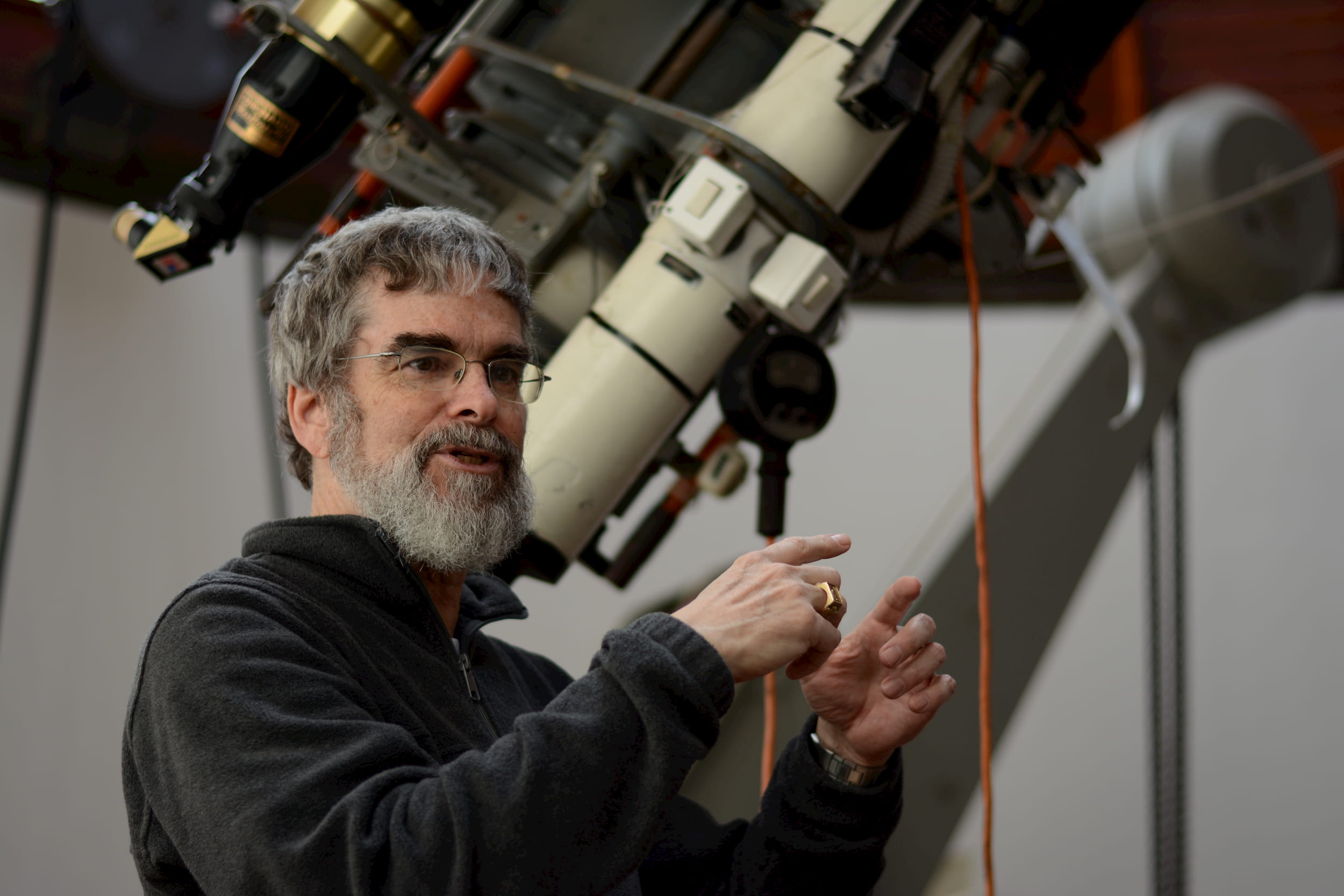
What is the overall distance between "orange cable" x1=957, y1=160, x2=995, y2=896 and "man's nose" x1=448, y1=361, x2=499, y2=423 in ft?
1.69

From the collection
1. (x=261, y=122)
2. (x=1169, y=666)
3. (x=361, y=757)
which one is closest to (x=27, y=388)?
(x=261, y=122)

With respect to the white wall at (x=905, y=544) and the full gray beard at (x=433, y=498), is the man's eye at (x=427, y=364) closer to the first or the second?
the full gray beard at (x=433, y=498)

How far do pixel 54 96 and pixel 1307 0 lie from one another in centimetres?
318

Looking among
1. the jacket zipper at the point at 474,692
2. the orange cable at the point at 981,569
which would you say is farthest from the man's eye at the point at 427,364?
the orange cable at the point at 981,569

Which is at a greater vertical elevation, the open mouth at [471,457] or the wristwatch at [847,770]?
the open mouth at [471,457]

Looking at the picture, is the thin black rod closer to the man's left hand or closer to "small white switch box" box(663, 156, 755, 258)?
"small white switch box" box(663, 156, 755, 258)

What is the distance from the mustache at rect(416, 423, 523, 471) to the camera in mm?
872

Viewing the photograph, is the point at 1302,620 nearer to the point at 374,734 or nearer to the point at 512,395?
the point at 512,395

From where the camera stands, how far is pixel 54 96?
2.25 meters

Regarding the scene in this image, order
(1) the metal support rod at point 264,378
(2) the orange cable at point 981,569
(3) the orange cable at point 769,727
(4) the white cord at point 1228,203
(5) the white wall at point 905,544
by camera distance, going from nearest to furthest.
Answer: (2) the orange cable at point 981,569 < (3) the orange cable at point 769,727 < (1) the metal support rod at point 264,378 < (4) the white cord at point 1228,203 < (5) the white wall at point 905,544

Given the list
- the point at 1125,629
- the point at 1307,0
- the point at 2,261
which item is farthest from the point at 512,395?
the point at 1307,0

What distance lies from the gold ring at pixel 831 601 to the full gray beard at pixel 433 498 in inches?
10.3

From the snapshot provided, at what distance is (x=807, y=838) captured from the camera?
95cm

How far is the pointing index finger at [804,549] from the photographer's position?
0.76 m
